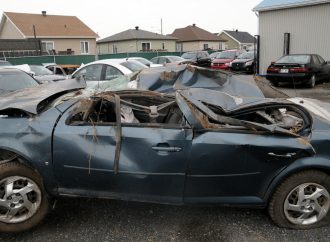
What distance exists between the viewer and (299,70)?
44.3ft

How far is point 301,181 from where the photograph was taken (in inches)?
127

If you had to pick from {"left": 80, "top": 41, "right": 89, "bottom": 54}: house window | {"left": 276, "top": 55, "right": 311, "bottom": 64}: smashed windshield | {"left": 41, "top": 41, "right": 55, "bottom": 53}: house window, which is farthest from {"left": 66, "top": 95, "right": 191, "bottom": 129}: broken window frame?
{"left": 80, "top": 41, "right": 89, "bottom": 54}: house window

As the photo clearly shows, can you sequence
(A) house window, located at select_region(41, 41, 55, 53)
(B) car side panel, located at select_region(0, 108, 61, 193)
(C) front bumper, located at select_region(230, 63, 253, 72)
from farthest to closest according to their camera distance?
(A) house window, located at select_region(41, 41, 55, 53)
(C) front bumper, located at select_region(230, 63, 253, 72)
(B) car side panel, located at select_region(0, 108, 61, 193)

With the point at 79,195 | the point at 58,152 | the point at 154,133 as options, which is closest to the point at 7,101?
the point at 58,152

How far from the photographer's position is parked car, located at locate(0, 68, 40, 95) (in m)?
7.81

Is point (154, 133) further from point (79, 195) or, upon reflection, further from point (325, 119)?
point (325, 119)

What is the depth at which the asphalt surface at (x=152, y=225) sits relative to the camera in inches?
128

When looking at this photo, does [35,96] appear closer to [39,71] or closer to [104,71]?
[104,71]

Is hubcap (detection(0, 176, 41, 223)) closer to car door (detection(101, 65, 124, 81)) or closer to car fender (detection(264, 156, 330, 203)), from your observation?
car fender (detection(264, 156, 330, 203))

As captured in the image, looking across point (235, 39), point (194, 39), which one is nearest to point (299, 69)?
point (194, 39)

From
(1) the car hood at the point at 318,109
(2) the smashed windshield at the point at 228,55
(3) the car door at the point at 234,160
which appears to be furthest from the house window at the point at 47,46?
(3) the car door at the point at 234,160

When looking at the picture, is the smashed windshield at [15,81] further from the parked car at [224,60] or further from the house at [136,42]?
the house at [136,42]

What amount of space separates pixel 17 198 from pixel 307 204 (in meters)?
2.75

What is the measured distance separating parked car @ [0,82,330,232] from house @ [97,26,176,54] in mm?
41875
